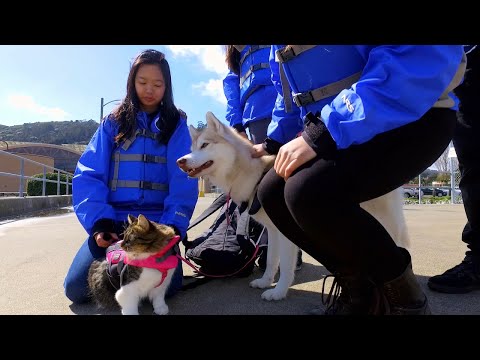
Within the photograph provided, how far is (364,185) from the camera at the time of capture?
1433 millimetres

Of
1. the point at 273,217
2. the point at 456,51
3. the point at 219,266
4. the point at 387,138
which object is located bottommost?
the point at 219,266

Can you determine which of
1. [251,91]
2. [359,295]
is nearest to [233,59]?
[251,91]

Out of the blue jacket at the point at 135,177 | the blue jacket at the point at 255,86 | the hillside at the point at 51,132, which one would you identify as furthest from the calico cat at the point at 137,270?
the hillside at the point at 51,132

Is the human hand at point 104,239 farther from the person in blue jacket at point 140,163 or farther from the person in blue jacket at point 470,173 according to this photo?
the person in blue jacket at point 470,173

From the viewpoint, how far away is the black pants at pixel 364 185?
1408mm

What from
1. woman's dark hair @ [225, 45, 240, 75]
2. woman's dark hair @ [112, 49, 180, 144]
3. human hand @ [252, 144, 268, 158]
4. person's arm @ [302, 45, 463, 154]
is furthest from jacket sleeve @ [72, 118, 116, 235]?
person's arm @ [302, 45, 463, 154]

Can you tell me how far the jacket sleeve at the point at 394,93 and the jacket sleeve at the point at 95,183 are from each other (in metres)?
1.67

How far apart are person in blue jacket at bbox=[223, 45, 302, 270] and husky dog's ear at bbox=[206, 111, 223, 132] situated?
30 cm

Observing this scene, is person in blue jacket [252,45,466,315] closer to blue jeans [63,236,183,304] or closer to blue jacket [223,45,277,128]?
blue jeans [63,236,183,304]

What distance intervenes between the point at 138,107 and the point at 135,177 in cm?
55
